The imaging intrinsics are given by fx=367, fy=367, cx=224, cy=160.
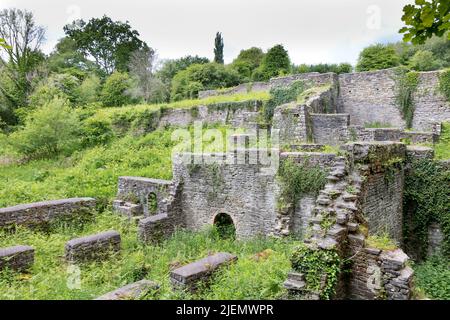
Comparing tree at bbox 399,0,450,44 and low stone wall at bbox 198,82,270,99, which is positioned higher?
low stone wall at bbox 198,82,270,99

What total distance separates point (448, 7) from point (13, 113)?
27.9 m

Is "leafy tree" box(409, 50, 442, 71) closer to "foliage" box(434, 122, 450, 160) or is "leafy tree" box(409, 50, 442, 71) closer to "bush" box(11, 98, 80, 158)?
"foliage" box(434, 122, 450, 160)

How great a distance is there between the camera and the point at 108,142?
21047 millimetres

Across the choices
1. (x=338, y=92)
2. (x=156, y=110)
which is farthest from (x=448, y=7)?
(x=156, y=110)

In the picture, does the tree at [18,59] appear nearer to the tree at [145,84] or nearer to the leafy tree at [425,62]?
the tree at [145,84]

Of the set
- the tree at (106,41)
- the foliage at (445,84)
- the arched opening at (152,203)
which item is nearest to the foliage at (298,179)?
the arched opening at (152,203)

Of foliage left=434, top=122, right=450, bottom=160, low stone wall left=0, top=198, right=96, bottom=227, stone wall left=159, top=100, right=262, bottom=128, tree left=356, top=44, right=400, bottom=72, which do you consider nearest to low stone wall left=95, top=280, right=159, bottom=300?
low stone wall left=0, top=198, right=96, bottom=227

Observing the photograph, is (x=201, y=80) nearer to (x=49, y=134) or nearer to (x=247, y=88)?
(x=247, y=88)

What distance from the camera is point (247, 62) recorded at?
40125 millimetres

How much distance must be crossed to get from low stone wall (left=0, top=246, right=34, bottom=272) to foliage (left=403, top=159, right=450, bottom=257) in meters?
9.72

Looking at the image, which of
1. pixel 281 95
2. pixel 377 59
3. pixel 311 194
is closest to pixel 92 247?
pixel 311 194

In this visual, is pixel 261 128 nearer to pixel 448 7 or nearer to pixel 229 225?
pixel 229 225

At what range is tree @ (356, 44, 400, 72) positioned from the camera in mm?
25969

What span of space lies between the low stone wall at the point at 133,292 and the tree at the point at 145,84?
87.8ft
